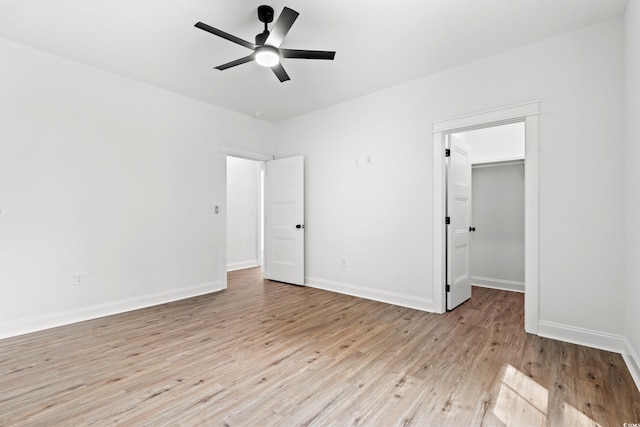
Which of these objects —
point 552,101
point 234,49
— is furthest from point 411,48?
point 234,49

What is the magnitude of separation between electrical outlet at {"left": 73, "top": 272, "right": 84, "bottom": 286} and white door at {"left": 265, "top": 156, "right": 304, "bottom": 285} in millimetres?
2648

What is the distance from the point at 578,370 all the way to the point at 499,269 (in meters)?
2.65

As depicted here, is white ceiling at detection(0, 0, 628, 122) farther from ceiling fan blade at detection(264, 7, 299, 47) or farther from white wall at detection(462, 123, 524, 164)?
white wall at detection(462, 123, 524, 164)

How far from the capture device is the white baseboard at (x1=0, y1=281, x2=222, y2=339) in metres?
2.91

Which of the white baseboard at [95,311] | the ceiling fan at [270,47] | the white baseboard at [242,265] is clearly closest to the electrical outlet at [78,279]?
the white baseboard at [95,311]

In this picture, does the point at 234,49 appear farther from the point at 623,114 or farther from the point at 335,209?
the point at 623,114

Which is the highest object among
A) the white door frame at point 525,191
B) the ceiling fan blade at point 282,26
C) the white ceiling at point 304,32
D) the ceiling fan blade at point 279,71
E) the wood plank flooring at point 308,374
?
the white ceiling at point 304,32

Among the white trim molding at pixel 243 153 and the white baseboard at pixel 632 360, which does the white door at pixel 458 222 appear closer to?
the white baseboard at pixel 632 360

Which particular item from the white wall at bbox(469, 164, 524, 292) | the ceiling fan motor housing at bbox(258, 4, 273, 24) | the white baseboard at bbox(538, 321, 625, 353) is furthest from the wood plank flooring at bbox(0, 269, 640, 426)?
the ceiling fan motor housing at bbox(258, 4, 273, 24)

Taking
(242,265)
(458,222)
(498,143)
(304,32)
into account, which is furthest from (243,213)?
(498,143)

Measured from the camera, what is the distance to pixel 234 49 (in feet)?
9.93

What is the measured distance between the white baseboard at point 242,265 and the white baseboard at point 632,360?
5.73 meters

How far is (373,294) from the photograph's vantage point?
161 inches

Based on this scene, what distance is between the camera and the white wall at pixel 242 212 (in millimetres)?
6402
